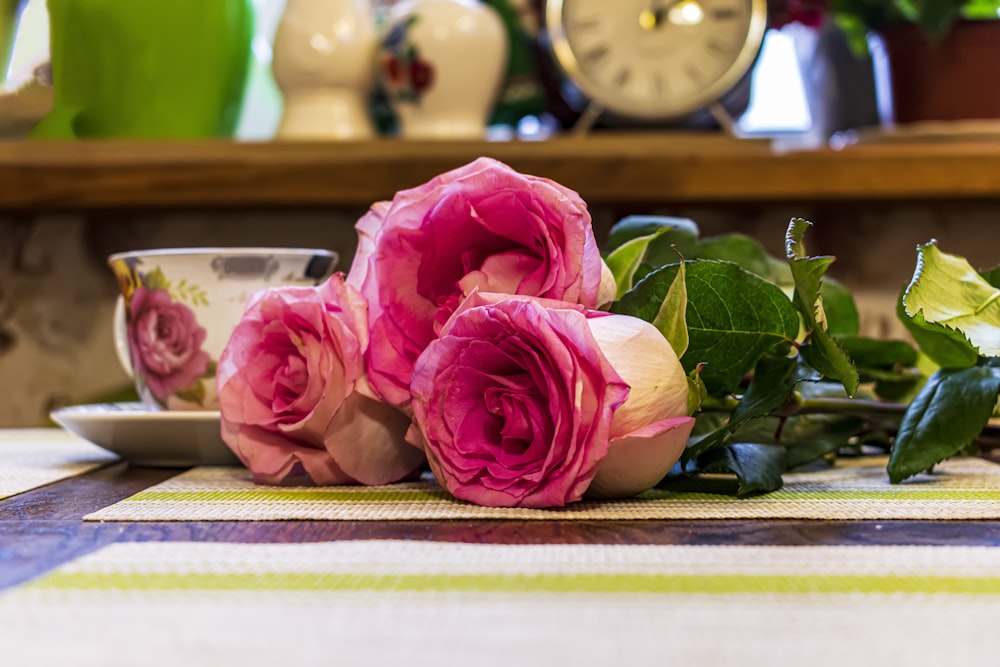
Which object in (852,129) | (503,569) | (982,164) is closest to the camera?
(503,569)

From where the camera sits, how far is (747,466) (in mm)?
448

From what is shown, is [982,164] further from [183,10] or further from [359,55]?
[183,10]

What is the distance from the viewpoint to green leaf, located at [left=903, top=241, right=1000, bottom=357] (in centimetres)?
45

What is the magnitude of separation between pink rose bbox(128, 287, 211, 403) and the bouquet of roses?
145 mm

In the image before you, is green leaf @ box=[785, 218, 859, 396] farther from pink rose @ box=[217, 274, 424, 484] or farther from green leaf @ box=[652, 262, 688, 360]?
pink rose @ box=[217, 274, 424, 484]

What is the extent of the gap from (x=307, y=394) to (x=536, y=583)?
20 centimetres

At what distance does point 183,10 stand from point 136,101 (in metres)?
0.11

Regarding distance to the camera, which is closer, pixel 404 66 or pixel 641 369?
pixel 641 369

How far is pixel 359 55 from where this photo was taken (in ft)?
3.48

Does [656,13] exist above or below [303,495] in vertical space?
above

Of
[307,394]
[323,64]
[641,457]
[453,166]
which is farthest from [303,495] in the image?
[323,64]

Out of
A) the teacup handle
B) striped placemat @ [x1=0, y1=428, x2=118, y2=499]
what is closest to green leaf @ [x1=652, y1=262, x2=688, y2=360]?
striped placemat @ [x1=0, y1=428, x2=118, y2=499]

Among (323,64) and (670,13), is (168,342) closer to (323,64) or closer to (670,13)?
(323,64)

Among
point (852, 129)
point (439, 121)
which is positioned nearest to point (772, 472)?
point (439, 121)
